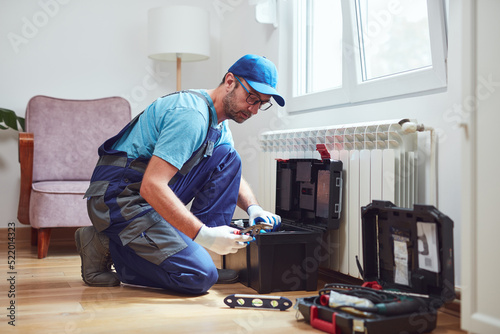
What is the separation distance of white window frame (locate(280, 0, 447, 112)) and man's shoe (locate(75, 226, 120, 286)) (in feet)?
4.18

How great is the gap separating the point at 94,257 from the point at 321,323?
42.7 inches

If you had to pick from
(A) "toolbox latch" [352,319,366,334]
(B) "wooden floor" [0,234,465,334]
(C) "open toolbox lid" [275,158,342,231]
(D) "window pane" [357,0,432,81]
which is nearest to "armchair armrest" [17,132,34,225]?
(B) "wooden floor" [0,234,465,334]

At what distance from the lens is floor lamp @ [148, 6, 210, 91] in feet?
11.5

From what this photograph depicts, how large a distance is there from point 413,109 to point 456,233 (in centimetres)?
52

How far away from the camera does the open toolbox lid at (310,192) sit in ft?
7.41

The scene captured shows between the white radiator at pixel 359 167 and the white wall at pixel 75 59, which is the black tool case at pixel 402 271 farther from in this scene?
the white wall at pixel 75 59

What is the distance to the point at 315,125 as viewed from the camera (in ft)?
9.27

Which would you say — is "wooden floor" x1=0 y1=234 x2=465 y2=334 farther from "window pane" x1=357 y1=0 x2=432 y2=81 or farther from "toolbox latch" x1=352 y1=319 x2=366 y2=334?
"window pane" x1=357 y1=0 x2=432 y2=81

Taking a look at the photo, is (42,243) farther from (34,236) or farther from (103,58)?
(103,58)

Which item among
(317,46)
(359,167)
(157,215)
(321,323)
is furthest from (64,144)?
(321,323)

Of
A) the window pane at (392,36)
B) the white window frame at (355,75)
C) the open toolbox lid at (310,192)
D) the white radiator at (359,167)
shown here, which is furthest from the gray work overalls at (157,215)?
the window pane at (392,36)

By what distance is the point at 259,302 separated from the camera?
187cm

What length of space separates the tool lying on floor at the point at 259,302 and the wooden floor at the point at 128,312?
0.02 metres

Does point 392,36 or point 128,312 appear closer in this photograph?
point 128,312
